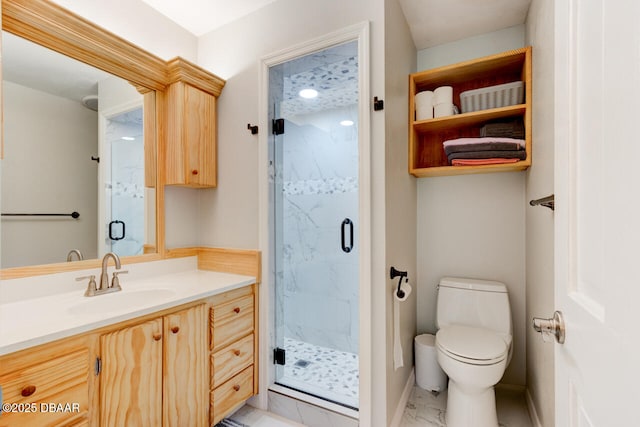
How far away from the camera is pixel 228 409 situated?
1.63m

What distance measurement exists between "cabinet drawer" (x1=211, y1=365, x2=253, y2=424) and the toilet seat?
111cm

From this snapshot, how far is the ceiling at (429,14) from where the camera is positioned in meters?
1.78

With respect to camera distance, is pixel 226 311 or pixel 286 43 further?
pixel 286 43

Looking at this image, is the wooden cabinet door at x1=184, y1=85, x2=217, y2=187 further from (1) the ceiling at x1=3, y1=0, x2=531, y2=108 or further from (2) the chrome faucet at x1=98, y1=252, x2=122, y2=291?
(2) the chrome faucet at x1=98, y1=252, x2=122, y2=291

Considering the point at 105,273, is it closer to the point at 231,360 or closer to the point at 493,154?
the point at 231,360

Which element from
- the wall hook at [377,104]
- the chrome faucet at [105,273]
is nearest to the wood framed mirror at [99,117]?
the chrome faucet at [105,273]

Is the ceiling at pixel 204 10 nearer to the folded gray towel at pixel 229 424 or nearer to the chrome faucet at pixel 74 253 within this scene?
the chrome faucet at pixel 74 253

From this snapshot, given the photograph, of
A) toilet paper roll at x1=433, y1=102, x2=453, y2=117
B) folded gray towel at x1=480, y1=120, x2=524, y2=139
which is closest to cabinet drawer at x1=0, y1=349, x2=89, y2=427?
toilet paper roll at x1=433, y1=102, x2=453, y2=117

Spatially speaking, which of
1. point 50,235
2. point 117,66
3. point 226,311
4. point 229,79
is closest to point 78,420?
point 226,311

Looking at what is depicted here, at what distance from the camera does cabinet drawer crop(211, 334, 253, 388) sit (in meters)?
1.56
